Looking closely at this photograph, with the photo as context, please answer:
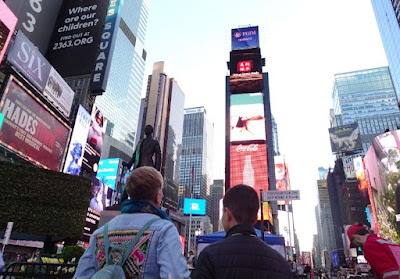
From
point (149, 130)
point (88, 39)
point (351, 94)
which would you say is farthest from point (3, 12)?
point (351, 94)

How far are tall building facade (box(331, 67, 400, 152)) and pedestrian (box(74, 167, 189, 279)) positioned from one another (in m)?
156

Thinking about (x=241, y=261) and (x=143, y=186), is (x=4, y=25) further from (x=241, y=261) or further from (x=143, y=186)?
(x=241, y=261)

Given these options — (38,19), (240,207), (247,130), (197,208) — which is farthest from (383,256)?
(197,208)

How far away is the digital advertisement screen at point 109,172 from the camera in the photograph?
6452 centimetres

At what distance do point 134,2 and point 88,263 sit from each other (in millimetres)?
137996

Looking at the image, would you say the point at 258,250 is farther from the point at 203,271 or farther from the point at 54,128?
the point at 54,128

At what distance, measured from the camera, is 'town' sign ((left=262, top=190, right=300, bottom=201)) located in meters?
8.10

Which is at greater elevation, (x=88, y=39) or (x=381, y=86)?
(x=381, y=86)

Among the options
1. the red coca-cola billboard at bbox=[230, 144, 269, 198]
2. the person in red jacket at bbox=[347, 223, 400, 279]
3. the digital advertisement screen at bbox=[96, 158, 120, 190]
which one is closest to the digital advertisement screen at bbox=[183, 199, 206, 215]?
the digital advertisement screen at bbox=[96, 158, 120, 190]

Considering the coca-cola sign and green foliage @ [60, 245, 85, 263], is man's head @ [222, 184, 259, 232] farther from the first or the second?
the coca-cola sign

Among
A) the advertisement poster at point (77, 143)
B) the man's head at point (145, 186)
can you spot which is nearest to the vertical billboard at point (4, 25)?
the advertisement poster at point (77, 143)

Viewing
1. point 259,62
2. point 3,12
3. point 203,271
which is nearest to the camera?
point 203,271

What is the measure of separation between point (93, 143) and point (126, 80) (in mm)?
84564

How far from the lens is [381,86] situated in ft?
473
